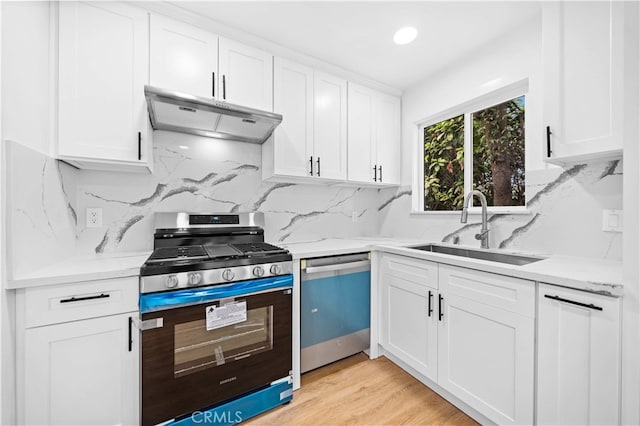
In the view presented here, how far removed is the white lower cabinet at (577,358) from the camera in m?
0.99

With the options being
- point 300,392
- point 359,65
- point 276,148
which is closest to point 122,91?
point 276,148

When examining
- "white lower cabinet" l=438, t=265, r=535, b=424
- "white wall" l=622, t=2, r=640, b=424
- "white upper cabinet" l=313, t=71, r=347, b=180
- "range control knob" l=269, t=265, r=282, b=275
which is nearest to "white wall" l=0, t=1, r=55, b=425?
"range control knob" l=269, t=265, r=282, b=275

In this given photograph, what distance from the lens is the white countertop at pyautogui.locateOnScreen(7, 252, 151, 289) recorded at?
43.4 inches

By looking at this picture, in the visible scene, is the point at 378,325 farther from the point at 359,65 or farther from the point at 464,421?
the point at 359,65

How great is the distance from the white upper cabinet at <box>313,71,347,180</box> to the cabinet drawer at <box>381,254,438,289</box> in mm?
850

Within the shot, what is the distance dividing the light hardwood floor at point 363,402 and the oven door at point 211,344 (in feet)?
0.72

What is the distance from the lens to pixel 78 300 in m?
1.20

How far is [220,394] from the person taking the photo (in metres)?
1.45

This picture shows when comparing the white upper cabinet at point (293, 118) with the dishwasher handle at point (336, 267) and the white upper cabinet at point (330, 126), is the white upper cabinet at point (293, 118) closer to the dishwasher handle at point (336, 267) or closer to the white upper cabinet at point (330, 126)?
the white upper cabinet at point (330, 126)

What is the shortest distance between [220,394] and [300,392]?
557 millimetres

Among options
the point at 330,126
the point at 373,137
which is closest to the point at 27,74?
the point at 330,126

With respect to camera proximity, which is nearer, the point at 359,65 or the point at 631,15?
the point at 631,15

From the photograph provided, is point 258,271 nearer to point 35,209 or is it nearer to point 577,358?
point 35,209

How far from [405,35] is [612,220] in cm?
170
